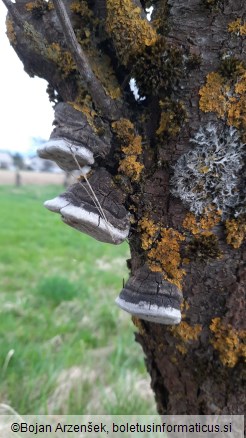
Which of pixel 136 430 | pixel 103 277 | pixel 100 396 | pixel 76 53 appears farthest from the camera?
pixel 103 277

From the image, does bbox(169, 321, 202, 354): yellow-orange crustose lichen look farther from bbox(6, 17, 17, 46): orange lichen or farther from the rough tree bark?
bbox(6, 17, 17, 46): orange lichen

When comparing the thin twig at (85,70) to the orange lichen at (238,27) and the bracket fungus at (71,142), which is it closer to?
the bracket fungus at (71,142)

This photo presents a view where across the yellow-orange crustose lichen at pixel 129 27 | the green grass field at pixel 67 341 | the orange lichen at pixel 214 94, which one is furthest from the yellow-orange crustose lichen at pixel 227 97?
the green grass field at pixel 67 341

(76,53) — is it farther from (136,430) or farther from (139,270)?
(136,430)

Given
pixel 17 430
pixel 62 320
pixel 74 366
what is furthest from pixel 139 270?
pixel 62 320

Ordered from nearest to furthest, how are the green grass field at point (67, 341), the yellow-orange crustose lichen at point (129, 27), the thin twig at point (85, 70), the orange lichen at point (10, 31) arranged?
1. the thin twig at point (85, 70)
2. the yellow-orange crustose lichen at point (129, 27)
3. the orange lichen at point (10, 31)
4. the green grass field at point (67, 341)

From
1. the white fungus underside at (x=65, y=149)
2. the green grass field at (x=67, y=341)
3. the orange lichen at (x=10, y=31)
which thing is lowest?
the green grass field at (x=67, y=341)
